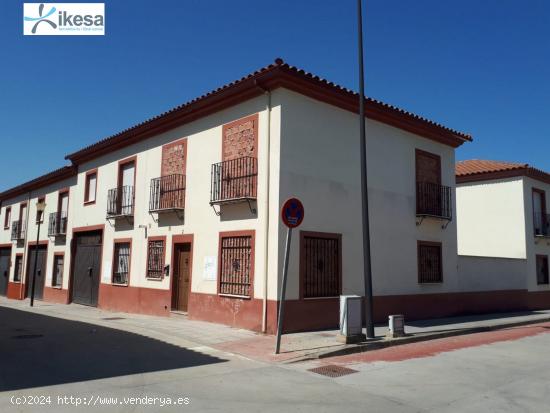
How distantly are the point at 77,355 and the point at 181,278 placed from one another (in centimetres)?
603

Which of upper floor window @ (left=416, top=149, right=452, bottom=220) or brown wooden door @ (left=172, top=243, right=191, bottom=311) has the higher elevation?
upper floor window @ (left=416, top=149, right=452, bottom=220)

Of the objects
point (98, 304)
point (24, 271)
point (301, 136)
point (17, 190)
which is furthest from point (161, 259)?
point (17, 190)

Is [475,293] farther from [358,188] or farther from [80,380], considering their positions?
[80,380]

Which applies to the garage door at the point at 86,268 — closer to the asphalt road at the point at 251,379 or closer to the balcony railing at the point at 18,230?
the balcony railing at the point at 18,230

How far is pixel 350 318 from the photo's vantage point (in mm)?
9969

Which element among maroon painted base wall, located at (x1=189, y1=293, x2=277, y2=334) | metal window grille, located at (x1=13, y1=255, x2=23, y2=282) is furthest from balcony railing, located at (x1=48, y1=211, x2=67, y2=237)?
maroon painted base wall, located at (x1=189, y1=293, x2=277, y2=334)

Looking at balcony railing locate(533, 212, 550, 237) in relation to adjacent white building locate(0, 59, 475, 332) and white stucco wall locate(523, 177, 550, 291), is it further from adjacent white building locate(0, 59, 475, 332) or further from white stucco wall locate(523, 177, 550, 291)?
adjacent white building locate(0, 59, 475, 332)

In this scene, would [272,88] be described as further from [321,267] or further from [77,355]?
[77,355]

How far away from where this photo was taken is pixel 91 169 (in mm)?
19969

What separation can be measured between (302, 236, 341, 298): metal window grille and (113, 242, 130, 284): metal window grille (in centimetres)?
774

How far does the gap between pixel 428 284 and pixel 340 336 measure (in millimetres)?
6312

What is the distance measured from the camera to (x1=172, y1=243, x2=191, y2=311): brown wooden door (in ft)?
47.2

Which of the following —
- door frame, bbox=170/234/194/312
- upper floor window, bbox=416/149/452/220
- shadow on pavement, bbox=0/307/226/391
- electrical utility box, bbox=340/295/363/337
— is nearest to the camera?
shadow on pavement, bbox=0/307/226/391

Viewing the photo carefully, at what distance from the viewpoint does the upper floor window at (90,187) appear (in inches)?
779
